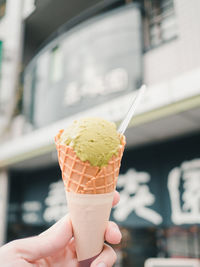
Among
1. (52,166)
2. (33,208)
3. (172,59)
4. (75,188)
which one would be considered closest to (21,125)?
(52,166)

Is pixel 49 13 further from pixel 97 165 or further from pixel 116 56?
pixel 97 165

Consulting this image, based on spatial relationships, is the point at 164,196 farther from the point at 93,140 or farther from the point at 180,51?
the point at 93,140

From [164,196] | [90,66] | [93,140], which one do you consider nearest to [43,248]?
[93,140]

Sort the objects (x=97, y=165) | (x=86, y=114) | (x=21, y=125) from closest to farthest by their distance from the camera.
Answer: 1. (x=97, y=165)
2. (x=86, y=114)
3. (x=21, y=125)

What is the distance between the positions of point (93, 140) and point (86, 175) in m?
0.17

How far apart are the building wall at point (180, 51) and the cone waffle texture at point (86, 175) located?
313 cm

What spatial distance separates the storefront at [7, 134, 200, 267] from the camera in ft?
13.3

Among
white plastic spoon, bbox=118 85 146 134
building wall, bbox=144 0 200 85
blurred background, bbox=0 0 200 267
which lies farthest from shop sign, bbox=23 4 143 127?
white plastic spoon, bbox=118 85 146 134

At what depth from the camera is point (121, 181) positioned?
4871mm

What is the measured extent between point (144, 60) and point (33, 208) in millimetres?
4196

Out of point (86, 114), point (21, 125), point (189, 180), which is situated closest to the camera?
point (189, 180)

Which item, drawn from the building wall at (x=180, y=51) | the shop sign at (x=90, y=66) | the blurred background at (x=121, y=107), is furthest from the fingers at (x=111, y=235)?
the shop sign at (x=90, y=66)

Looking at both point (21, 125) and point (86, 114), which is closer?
point (86, 114)

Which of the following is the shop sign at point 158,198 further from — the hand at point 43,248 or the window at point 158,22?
the hand at point 43,248
